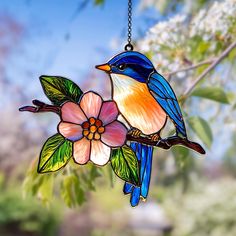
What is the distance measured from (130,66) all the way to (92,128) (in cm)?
15

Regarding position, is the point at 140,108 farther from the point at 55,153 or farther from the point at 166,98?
the point at 55,153

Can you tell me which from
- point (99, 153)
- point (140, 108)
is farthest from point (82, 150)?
point (140, 108)

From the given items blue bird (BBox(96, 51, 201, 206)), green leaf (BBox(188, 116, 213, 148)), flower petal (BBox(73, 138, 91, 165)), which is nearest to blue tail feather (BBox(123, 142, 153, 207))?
blue bird (BBox(96, 51, 201, 206))

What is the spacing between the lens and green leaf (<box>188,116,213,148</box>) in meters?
1.26

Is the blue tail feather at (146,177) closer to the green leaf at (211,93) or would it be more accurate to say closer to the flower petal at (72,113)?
the flower petal at (72,113)

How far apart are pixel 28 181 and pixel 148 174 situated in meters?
0.48

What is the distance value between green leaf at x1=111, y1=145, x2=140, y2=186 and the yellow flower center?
5 centimetres

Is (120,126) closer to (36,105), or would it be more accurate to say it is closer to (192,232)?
(36,105)

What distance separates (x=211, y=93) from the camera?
4.27ft

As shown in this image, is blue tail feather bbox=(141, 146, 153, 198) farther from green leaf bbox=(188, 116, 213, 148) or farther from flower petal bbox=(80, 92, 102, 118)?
green leaf bbox=(188, 116, 213, 148)

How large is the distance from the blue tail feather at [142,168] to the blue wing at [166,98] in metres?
0.08

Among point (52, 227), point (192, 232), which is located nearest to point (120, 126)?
point (192, 232)

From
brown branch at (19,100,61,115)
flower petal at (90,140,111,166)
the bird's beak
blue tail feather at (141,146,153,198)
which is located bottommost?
blue tail feather at (141,146,153,198)

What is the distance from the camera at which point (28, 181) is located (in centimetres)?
135
